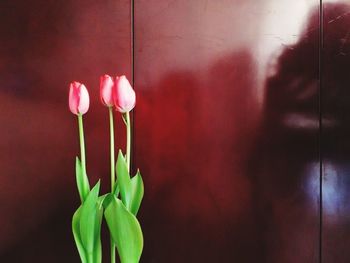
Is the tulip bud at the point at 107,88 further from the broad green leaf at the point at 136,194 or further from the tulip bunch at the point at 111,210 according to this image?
the broad green leaf at the point at 136,194

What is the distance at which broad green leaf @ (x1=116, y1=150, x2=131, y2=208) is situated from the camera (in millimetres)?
1113

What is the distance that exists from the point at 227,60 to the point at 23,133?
2.73ft

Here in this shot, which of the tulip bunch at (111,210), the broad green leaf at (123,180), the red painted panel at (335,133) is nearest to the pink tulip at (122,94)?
the tulip bunch at (111,210)

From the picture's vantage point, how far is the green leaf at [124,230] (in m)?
1.06

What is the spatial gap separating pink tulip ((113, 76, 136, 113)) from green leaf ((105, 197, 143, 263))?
0.28 meters

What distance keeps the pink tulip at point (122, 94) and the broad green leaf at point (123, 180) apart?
0.14 metres

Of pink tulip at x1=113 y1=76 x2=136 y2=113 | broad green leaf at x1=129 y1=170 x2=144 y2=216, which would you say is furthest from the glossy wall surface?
pink tulip at x1=113 y1=76 x2=136 y2=113

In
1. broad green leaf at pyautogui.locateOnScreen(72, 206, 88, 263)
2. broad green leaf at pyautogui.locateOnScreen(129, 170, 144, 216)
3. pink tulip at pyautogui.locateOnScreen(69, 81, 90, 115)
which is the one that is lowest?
broad green leaf at pyautogui.locateOnScreen(72, 206, 88, 263)

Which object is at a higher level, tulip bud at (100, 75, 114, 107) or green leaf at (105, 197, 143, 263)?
tulip bud at (100, 75, 114, 107)

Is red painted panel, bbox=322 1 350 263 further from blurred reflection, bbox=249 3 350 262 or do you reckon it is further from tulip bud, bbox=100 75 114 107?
tulip bud, bbox=100 75 114 107

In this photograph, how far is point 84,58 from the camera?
1.41 meters

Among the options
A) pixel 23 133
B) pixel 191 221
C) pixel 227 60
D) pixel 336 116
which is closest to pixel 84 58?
pixel 23 133

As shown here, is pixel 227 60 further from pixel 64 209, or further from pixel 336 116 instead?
pixel 64 209

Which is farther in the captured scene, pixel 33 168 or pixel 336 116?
pixel 336 116
